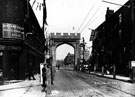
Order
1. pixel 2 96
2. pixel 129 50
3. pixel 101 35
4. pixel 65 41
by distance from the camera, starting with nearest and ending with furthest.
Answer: pixel 2 96 < pixel 129 50 < pixel 101 35 < pixel 65 41

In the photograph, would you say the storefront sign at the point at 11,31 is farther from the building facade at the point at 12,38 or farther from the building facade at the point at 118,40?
the building facade at the point at 118,40

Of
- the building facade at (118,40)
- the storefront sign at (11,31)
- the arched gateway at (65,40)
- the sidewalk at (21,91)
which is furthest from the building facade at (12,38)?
the arched gateway at (65,40)

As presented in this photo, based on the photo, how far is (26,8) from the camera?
2545cm

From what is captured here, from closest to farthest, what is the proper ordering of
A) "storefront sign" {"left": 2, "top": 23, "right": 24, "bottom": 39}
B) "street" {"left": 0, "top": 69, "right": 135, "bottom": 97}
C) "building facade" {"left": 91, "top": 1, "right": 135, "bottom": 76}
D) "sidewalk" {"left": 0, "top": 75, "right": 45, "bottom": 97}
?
"sidewalk" {"left": 0, "top": 75, "right": 45, "bottom": 97}, "street" {"left": 0, "top": 69, "right": 135, "bottom": 97}, "storefront sign" {"left": 2, "top": 23, "right": 24, "bottom": 39}, "building facade" {"left": 91, "top": 1, "right": 135, "bottom": 76}

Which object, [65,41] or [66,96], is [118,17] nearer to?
[66,96]

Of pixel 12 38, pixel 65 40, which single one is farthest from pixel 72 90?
pixel 65 40

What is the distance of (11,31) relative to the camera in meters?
21.9

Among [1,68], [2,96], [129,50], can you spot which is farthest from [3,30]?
[129,50]

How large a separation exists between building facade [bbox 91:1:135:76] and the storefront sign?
13065 millimetres

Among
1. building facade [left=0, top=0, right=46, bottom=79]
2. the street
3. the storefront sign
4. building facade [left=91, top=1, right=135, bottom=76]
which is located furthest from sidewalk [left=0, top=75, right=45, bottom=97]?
building facade [left=91, top=1, right=135, bottom=76]

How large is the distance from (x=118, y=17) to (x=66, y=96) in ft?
102

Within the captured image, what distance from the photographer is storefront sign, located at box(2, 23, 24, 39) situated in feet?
70.5

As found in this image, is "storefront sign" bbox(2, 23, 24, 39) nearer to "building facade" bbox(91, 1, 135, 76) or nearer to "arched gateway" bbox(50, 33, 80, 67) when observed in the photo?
"building facade" bbox(91, 1, 135, 76)

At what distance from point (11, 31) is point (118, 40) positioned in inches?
968
